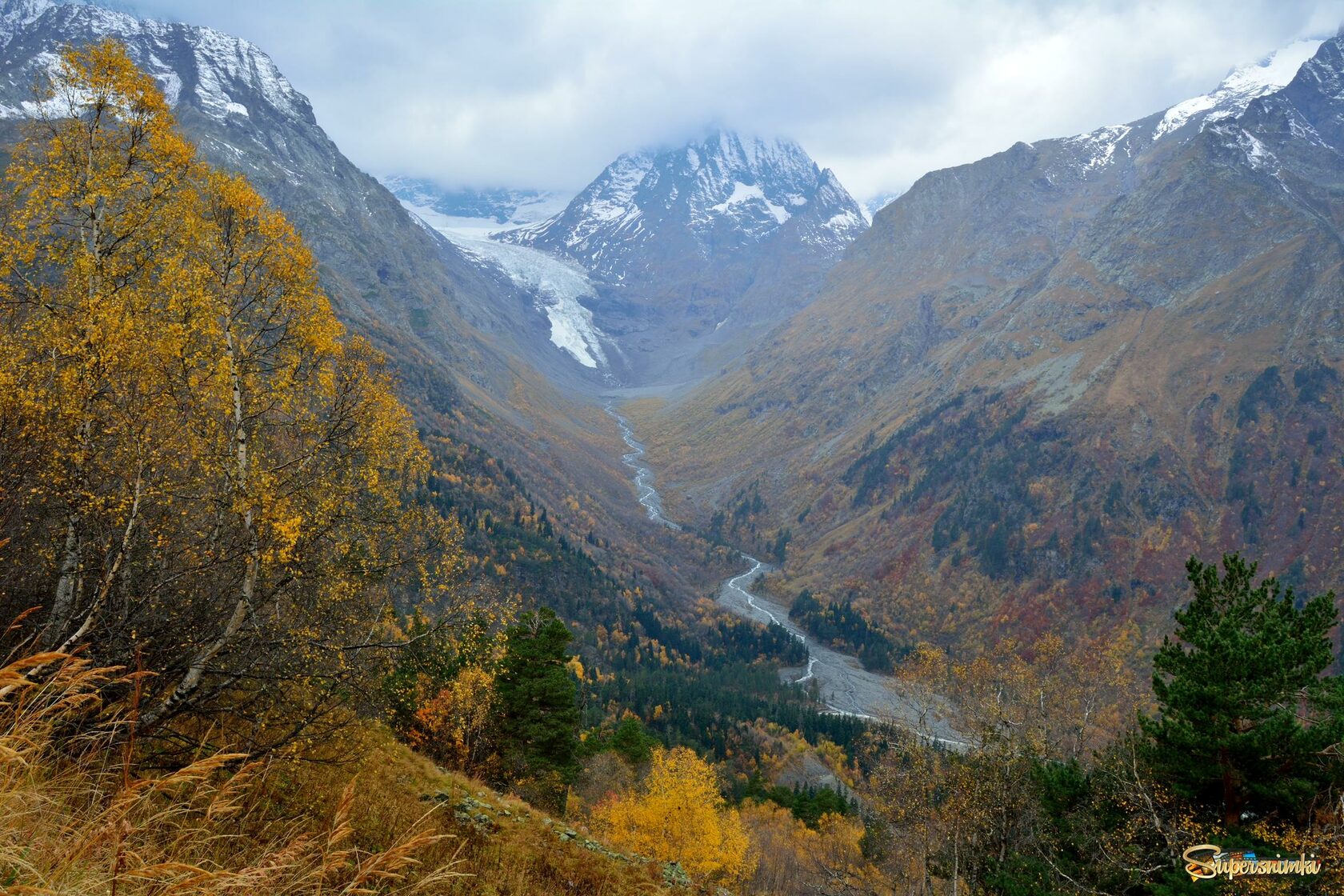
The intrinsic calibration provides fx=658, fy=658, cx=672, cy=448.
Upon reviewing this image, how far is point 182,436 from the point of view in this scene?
1088 cm

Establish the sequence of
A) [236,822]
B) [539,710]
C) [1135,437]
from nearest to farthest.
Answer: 1. [236,822]
2. [539,710]
3. [1135,437]

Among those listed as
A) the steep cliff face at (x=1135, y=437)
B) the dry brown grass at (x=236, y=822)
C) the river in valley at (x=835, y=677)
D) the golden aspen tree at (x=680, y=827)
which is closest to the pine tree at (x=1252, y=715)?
the dry brown grass at (x=236, y=822)

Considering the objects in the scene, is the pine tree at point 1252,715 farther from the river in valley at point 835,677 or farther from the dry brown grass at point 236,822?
the river in valley at point 835,677

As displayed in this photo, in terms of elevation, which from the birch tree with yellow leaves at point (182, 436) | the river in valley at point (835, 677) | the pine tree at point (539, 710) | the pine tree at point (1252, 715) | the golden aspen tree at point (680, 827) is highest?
the birch tree with yellow leaves at point (182, 436)

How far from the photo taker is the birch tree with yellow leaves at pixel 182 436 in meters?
9.72

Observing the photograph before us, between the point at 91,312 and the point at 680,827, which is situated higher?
the point at 91,312

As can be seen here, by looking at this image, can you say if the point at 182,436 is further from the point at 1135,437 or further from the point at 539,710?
the point at 1135,437

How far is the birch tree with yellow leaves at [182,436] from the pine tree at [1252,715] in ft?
64.0

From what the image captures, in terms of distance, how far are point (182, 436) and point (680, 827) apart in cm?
3358

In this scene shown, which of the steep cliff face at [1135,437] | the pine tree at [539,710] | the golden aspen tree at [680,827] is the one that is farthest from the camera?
the steep cliff face at [1135,437]

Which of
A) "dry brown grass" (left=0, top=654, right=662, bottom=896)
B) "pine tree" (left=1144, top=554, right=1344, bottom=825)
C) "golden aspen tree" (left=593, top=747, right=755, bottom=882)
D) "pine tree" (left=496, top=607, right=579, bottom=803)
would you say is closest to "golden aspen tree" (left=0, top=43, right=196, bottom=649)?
"dry brown grass" (left=0, top=654, right=662, bottom=896)

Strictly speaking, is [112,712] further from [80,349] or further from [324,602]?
[80,349]

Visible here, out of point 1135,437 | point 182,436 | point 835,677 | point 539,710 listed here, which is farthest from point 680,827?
point 1135,437

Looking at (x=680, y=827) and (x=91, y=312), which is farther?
(x=680, y=827)
